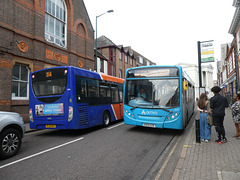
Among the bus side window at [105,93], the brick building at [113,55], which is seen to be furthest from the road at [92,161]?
the brick building at [113,55]

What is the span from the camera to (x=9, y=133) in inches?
179

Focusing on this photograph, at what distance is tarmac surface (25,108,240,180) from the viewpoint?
3230 millimetres

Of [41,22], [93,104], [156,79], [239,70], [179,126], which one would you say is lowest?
[179,126]

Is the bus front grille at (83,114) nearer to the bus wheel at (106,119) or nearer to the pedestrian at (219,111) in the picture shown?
the bus wheel at (106,119)

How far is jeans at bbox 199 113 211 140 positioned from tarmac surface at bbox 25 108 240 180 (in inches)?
10.0

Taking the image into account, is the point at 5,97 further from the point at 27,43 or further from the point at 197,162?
the point at 197,162

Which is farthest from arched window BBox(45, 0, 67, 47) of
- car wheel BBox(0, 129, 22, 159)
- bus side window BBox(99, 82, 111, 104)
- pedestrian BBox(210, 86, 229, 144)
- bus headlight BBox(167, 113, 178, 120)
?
pedestrian BBox(210, 86, 229, 144)

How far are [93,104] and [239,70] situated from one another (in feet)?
61.0

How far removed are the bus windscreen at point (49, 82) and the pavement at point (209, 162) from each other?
16.2 ft

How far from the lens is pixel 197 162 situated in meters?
3.92

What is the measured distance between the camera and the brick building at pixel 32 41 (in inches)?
409

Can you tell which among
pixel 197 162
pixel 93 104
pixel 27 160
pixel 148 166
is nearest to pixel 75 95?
pixel 93 104

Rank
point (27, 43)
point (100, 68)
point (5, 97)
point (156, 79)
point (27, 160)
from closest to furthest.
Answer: point (27, 160) < point (156, 79) < point (5, 97) < point (27, 43) < point (100, 68)

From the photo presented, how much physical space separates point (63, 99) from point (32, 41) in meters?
7.81
